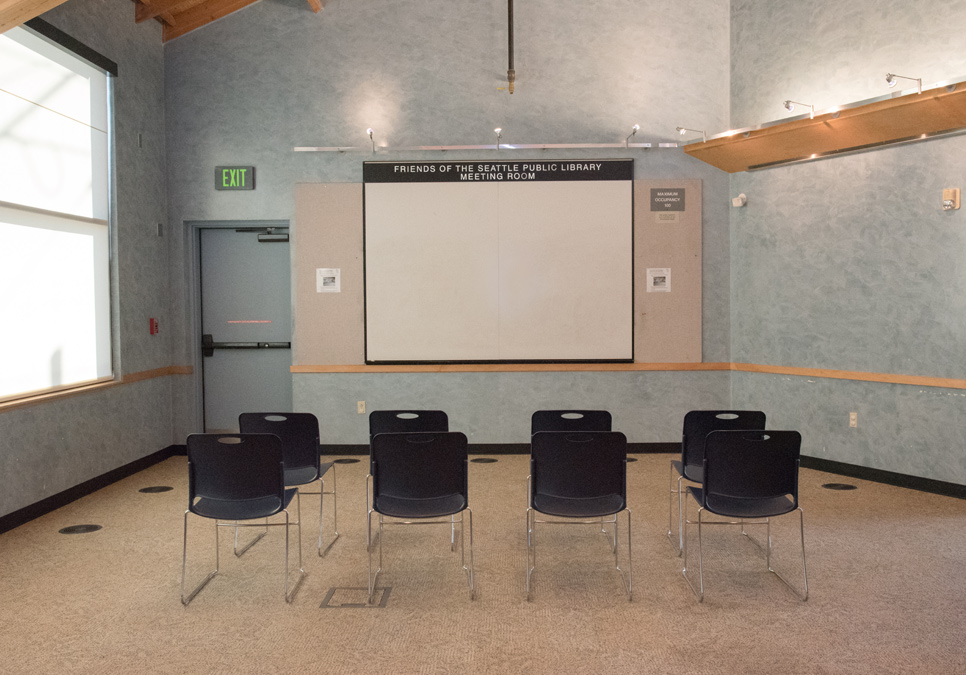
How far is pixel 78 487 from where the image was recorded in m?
5.34

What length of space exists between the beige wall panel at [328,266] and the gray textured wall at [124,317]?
136 centimetres

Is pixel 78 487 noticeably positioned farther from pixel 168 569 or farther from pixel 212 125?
pixel 212 125

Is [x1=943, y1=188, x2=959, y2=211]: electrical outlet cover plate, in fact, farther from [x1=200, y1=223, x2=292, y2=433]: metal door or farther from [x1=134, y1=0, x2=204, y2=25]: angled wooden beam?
[x1=134, y1=0, x2=204, y2=25]: angled wooden beam

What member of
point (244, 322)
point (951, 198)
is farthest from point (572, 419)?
point (244, 322)

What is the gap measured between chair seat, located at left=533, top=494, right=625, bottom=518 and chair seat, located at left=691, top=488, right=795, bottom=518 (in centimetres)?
45

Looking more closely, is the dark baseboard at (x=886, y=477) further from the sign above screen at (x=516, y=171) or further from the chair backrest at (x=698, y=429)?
the sign above screen at (x=516, y=171)

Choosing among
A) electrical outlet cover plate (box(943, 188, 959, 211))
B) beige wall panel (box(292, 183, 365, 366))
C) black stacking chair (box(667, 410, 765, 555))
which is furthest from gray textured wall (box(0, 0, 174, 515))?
electrical outlet cover plate (box(943, 188, 959, 211))

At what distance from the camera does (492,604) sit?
336cm

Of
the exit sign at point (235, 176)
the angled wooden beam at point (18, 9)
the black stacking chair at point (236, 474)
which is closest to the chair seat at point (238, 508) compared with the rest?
the black stacking chair at point (236, 474)

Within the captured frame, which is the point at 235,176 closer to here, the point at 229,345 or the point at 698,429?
the point at 229,345

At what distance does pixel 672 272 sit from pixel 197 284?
4.86m

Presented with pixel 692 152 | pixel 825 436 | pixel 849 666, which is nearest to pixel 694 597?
pixel 849 666

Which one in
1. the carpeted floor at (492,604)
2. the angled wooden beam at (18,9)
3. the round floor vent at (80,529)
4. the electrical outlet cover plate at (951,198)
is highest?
the angled wooden beam at (18,9)

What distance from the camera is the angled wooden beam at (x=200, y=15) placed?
6660 mm
